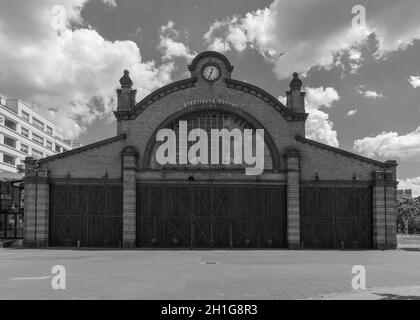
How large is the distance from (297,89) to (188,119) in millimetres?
9253

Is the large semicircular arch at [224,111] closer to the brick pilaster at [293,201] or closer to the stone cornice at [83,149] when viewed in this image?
the brick pilaster at [293,201]

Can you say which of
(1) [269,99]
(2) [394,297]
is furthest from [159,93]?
(2) [394,297]

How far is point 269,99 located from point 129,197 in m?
13.6

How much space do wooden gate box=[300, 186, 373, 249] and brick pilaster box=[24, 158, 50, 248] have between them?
19.9 metres

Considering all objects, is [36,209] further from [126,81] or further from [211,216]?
[211,216]

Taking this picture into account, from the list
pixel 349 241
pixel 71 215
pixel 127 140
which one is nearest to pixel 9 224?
pixel 71 215

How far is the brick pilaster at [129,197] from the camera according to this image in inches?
1431

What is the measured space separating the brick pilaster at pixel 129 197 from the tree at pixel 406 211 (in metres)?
75.7

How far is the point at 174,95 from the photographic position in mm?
38344

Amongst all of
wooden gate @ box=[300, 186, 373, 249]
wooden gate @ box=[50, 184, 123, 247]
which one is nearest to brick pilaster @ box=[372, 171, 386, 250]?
wooden gate @ box=[300, 186, 373, 249]

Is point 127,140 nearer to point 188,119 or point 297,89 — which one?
point 188,119

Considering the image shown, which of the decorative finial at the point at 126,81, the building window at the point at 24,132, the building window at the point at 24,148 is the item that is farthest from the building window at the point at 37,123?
the decorative finial at the point at 126,81

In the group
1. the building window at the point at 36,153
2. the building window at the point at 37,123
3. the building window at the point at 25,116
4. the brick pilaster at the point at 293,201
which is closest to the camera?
the brick pilaster at the point at 293,201

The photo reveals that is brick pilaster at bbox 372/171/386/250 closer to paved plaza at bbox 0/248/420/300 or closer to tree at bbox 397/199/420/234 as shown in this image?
paved plaza at bbox 0/248/420/300
